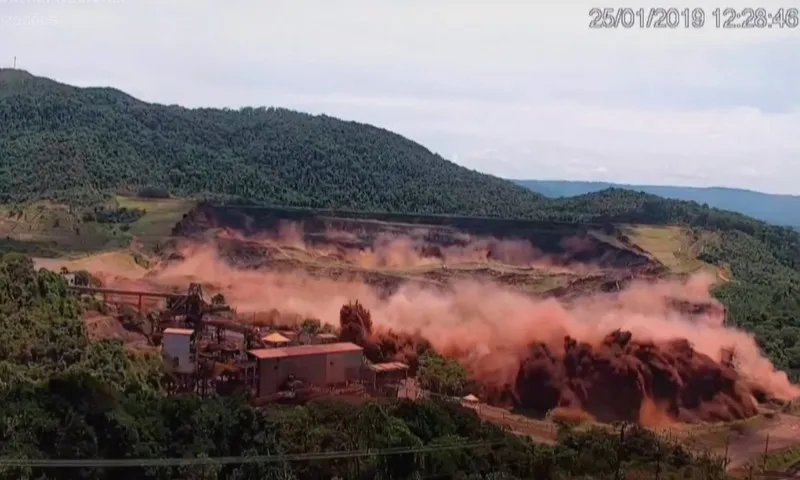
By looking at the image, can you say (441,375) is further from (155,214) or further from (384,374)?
(155,214)

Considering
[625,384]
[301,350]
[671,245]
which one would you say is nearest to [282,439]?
[301,350]

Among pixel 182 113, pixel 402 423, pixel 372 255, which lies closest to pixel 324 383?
pixel 402 423

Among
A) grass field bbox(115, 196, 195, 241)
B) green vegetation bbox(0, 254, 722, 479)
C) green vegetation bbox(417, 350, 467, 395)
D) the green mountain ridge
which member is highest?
the green mountain ridge

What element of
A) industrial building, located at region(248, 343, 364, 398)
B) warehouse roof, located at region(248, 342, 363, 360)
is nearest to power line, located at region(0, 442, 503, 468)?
industrial building, located at region(248, 343, 364, 398)

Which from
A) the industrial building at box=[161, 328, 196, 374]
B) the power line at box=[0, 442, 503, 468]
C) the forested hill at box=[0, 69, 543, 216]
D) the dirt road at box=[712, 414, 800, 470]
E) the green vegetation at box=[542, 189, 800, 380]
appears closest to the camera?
the power line at box=[0, 442, 503, 468]

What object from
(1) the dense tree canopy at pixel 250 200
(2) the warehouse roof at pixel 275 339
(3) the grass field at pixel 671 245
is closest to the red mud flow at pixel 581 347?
(1) the dense tree canopy at pixel 250 200

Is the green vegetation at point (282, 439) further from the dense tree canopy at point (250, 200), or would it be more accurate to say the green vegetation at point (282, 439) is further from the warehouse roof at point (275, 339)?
the warehouse roof at point (275, 339)

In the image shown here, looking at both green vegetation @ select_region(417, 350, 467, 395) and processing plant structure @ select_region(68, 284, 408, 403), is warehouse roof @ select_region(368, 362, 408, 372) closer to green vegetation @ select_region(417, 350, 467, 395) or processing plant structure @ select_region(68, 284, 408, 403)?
processing plant structure @ select_region(68, 284, 408, 403)
